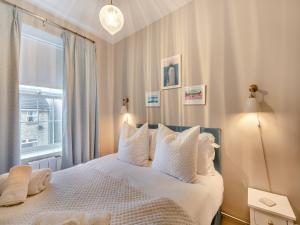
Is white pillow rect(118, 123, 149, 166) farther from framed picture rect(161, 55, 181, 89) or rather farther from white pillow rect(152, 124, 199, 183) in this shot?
framed picture rect(161, 55, 181, 89)

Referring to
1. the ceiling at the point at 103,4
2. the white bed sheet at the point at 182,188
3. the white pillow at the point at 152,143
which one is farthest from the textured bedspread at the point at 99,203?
the ceiling at the point at 103,4

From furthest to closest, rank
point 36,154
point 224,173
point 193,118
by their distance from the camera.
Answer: point 36,154 → point 193,118 → point 224,173

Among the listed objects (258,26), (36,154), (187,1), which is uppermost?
(187,1)

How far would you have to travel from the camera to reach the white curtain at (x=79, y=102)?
2225mm

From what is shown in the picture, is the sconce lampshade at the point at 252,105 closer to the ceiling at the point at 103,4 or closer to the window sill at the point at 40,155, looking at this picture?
the ceiling at the point at 103,4

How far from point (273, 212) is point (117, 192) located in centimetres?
125

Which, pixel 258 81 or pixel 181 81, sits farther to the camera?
pixel 181 81

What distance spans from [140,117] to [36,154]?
64.3 inches

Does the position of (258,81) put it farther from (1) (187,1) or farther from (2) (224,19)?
(1) (187,1)

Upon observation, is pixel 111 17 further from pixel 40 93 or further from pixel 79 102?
pixel 40 93

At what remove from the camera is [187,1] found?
6.54ft

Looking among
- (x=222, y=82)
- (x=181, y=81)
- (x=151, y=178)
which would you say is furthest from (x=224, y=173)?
(x=181, y=81)

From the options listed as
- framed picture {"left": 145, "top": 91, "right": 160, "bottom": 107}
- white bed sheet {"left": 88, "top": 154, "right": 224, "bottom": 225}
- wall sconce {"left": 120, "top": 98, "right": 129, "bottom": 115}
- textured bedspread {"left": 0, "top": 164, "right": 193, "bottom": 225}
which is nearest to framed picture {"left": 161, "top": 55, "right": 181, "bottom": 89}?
framed picture {"left": 145, "top": 91, "right": 160, "bottom": 107}

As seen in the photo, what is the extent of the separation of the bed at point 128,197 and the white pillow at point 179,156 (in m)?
0.07
